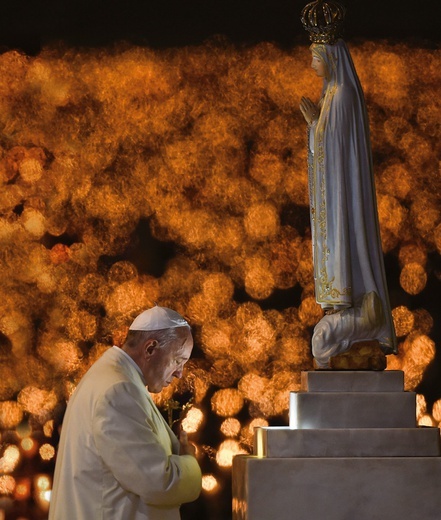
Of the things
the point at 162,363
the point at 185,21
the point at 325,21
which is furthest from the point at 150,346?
the point at 185,21

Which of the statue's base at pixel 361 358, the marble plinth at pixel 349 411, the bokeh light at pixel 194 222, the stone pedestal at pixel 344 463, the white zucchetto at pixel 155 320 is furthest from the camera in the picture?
the bokeh light at pixel 194 222

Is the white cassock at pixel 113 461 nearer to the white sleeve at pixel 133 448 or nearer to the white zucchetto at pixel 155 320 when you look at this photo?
the white sleeve at pixel 133 448

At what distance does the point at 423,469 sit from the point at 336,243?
1.05m

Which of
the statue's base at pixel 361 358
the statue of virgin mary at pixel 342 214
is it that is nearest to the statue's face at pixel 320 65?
the statue of virgin mary at pixel 342 214

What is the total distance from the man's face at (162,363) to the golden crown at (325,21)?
5.26ft

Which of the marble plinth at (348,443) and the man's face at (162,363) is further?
the marble plinth at (348,443)

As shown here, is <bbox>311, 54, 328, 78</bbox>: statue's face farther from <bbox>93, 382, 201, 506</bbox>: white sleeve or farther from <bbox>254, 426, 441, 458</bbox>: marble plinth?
<bbox>93, 382, 201, 506</bbox>: white sleeve

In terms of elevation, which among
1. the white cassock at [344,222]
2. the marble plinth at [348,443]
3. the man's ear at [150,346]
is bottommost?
the marble plinth at [348,443]

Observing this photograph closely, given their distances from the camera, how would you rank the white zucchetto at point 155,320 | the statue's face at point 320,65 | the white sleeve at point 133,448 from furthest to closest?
the statue's face at point 320,65 → the white zucchetto at point 155,320 → the white sleeve at point 133,448

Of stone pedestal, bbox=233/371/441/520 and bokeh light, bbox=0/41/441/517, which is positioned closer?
stone pedestal, bbox=233/371/441/520

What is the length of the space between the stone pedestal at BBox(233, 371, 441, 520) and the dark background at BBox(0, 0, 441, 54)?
3960 millimetres

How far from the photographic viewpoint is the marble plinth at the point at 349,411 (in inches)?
178

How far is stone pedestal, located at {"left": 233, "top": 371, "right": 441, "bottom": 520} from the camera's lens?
4359 millimetres

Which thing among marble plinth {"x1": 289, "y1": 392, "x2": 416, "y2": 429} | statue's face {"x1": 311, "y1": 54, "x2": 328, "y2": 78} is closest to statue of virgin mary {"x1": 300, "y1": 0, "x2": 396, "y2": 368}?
statue's face {"x1": 311, "y1": 54, "x2": 328, "y2": 78}
